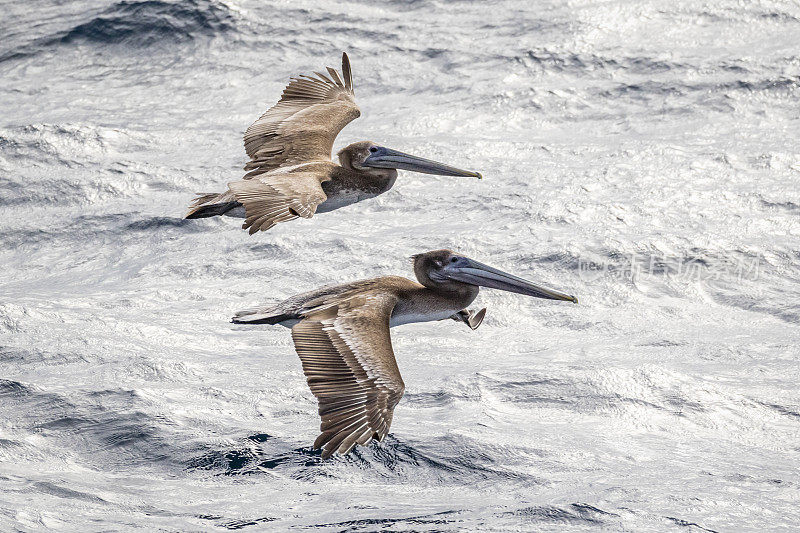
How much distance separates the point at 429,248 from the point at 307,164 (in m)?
2.45

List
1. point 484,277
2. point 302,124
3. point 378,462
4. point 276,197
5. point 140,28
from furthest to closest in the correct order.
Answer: point 140,28
point 302,124
point 484,277
point 276,197
point 378,462

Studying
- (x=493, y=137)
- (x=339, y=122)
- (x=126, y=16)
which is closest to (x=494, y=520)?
(x=339, y=122)

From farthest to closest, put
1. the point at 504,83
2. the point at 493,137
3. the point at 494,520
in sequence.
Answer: the point at 504,83 < the point at 493,137 < the point at 494,520

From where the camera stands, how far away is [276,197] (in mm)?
10930

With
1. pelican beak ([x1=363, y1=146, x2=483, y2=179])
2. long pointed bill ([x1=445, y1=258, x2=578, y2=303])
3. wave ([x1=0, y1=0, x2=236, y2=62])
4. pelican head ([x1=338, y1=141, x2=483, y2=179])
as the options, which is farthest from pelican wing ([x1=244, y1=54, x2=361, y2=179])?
wave ([x1=0, y1=0, x2=236, y2=62])

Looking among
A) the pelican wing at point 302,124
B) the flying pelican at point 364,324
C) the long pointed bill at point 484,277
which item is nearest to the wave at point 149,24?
the pelican wing at point 302,124

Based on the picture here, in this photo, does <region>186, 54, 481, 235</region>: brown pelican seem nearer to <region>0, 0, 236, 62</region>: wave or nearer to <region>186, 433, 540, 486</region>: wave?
<region>186, 433, 540, 486</region>: wave

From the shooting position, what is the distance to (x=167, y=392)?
11.6 m

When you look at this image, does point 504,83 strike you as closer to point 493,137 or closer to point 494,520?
point 493,137

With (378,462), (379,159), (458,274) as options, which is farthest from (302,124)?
(378,462)

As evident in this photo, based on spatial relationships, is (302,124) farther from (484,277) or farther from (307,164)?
(484,277)

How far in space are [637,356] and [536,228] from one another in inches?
120

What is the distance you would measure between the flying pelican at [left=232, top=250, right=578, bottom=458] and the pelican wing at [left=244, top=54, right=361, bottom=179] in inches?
91.0

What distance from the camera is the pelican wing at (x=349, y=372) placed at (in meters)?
8.80
